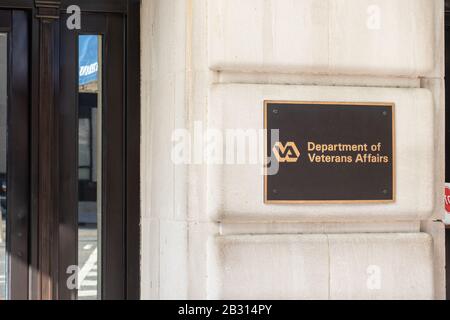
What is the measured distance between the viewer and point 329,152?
4.41 m

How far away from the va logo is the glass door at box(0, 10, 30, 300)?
5.42 ft

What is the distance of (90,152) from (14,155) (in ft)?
1.65

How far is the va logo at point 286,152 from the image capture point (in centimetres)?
433

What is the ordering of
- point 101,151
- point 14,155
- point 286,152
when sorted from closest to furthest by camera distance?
point 286,152 → point 14,155 → point 101,151

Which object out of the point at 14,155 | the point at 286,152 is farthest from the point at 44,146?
the point at 286,152

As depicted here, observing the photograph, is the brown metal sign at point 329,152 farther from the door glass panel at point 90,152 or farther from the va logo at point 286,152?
the door glass panel at point 90,152

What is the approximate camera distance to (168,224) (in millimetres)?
4527

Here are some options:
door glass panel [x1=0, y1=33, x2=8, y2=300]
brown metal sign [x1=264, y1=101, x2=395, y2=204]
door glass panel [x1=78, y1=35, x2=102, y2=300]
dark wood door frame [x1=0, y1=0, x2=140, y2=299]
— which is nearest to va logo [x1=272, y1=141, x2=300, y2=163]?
brown metal sign [x1=264, y1=101, x2=395, y2=204]

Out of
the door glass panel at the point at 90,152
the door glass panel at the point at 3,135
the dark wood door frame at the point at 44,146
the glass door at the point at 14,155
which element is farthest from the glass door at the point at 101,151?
the door glass panel at the point at 3,135

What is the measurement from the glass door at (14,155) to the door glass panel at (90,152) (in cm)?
35

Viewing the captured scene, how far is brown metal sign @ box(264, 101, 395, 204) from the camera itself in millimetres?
4336

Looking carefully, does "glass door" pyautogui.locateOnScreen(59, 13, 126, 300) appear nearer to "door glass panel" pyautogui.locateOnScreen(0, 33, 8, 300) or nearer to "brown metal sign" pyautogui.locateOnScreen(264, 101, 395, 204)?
"door glass panel" pyautogui.locateOnScreen(0, 33, 8, 300)

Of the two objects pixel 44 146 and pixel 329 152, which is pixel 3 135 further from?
pixel 329 152

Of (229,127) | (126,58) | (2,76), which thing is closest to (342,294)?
(229,127)
